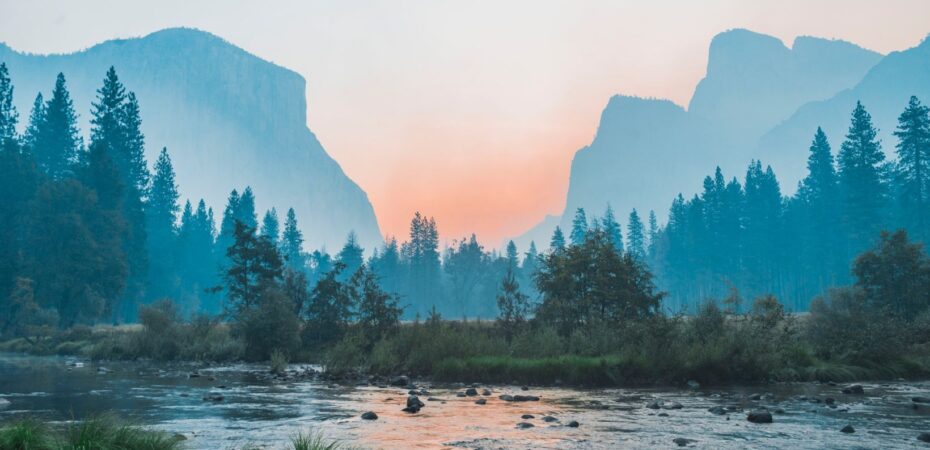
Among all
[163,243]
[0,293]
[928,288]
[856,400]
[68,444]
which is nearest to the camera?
[68,444]

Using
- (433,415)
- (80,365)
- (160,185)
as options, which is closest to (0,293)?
(80,365)

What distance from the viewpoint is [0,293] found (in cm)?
5344

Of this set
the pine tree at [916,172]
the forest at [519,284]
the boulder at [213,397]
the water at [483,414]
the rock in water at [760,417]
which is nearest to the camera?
the water at [483,414]

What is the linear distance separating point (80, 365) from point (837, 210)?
8188 cm

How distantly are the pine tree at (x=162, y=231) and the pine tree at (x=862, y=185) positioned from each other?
8579cm

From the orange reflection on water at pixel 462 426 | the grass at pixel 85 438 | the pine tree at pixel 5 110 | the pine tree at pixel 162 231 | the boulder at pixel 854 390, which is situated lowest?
the orange reflection on water at pixel 462 426

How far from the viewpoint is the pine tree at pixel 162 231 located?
86375 millimetres

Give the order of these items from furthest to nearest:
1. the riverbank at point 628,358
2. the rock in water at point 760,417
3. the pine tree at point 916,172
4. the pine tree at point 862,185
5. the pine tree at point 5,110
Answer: the pine tree at point 5,110 < the pine tree at point 862,185 < the pine tree at point 916,172 < the riverbank at point 628,358 < the rock in water at point 760,417

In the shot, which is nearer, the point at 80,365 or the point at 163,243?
the point at 80,365

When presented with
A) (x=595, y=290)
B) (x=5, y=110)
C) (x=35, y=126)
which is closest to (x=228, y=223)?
(x=35, y=126)

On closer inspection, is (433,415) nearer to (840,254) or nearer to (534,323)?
(534,323)

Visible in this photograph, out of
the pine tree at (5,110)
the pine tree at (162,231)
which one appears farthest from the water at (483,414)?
the pine tree at (162,231)

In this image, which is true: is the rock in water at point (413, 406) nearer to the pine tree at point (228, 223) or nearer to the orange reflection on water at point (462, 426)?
the orange reflection on water at point (462, 426)

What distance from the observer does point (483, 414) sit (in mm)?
15844
